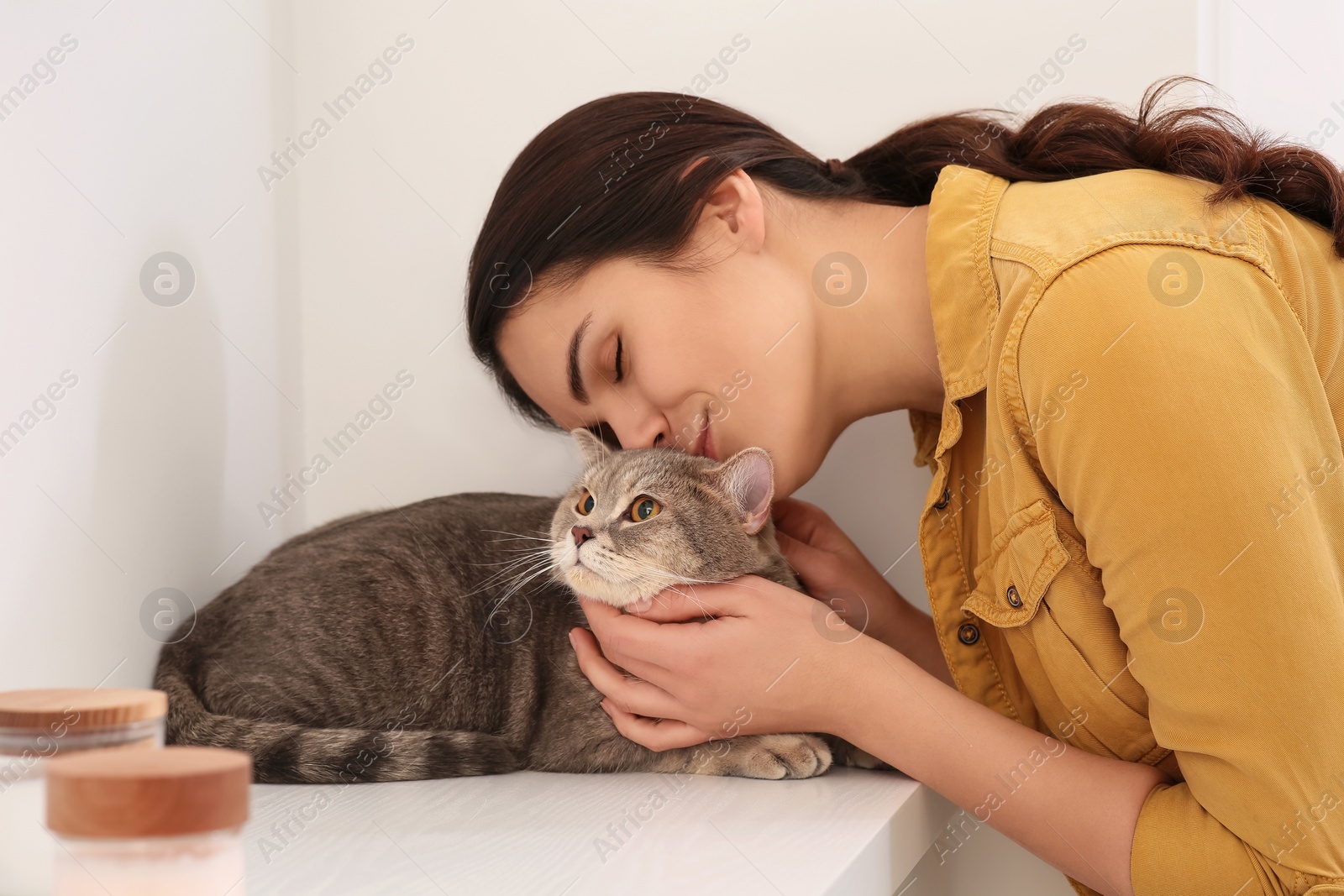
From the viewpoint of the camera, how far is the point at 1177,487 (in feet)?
3.21

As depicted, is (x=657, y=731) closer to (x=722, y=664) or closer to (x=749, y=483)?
(x=722, y=664)

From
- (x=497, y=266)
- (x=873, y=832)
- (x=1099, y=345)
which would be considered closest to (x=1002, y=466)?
(x=1099, y=345)

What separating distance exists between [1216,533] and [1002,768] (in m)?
0.41

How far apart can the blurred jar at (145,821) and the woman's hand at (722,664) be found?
882mm

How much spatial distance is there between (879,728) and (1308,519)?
0.55m

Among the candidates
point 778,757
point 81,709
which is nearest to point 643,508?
point 778,757

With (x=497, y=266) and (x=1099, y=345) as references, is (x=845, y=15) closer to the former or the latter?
(x=497, y=266)

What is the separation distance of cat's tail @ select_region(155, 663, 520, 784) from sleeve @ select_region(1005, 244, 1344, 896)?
2.78 ft

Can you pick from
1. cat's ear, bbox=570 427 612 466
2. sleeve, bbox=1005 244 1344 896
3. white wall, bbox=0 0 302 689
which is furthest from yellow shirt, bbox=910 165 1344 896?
white wall, bbox=0 0 302 689

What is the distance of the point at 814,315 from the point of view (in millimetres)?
1404

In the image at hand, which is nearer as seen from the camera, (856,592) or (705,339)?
(705,339)

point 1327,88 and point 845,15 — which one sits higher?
point 845,15

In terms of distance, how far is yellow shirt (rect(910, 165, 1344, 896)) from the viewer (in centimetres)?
96

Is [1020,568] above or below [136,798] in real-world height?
below
